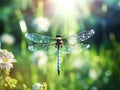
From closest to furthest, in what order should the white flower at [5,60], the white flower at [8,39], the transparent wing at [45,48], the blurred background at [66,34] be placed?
the white flower at [5,60] < the transparent wing at [45,48] < the blurred background at [66,34] < the white flower at [8,39]

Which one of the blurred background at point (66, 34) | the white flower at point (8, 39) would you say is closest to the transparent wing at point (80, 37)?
the blurred background at point (66, 34)

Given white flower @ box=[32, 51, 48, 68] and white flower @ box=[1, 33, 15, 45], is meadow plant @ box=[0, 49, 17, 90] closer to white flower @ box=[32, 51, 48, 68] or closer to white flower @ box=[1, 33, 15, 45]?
white flower @ box=[32, 51, 48, 68]

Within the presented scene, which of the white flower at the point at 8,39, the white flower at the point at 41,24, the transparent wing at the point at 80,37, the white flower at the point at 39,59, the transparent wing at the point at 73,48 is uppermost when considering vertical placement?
the white flower at the point at 41,24

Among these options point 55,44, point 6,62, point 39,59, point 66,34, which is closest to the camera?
point 6,62

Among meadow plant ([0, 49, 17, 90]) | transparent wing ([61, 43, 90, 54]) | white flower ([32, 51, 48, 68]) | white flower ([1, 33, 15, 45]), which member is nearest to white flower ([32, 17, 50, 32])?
white flower ([1, 33, 15, 45])

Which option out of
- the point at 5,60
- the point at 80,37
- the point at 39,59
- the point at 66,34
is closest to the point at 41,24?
the point at 66,34

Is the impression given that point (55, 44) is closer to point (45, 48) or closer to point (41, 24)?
point (45, 48)

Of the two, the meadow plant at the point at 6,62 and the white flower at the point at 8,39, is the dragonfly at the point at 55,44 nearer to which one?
Result: the white flower at the point at 8,39

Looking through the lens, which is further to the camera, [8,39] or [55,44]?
[8,39]
